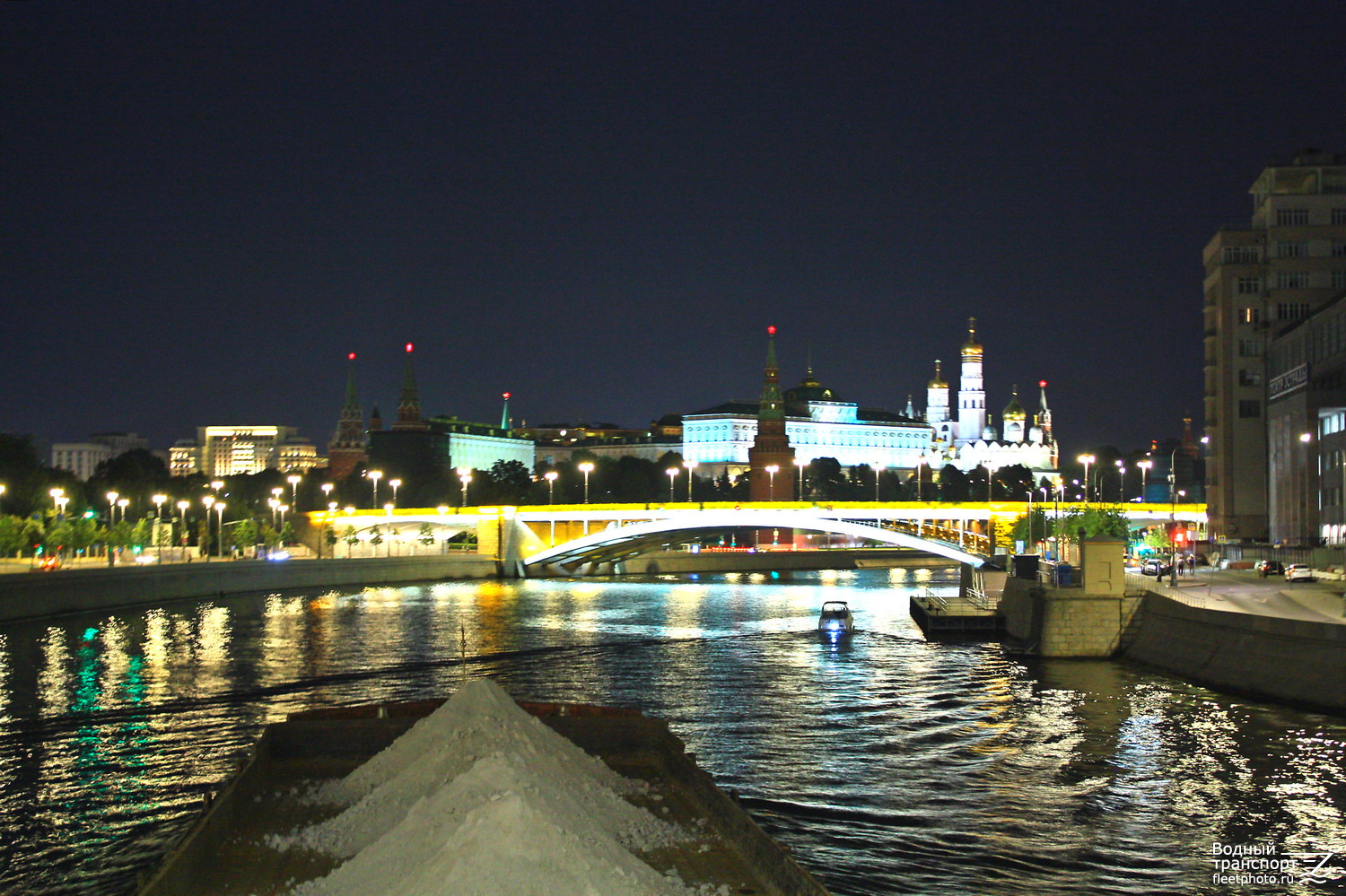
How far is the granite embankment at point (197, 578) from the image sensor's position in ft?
182

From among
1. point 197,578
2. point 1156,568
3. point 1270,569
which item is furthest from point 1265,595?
point 197,578

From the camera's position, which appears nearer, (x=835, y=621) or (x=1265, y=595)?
(x=1265, y=595)

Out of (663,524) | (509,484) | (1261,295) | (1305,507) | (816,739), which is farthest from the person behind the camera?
(509,484)

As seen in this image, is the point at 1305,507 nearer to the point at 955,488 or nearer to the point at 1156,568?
the point at 1156,568

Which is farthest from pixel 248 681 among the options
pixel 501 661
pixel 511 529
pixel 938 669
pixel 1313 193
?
pixel 1313 193

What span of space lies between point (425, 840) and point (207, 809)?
4584 millimetres

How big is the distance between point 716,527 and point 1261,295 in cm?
3361

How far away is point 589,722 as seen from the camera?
20.0m

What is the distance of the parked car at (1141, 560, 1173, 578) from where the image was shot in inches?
2079

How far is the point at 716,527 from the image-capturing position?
88.2 m

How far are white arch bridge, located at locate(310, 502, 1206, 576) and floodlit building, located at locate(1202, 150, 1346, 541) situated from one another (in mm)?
4224

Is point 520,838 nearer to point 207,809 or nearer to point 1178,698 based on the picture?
point 207,809

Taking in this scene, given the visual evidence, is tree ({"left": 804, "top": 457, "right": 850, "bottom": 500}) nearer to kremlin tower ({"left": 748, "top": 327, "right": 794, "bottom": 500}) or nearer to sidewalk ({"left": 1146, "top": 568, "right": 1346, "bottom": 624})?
kremlin tower ({"left": 748, "top": 327, "right": 794, "bottom": 500})

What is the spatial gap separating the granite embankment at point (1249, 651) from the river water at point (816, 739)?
630 millimetres
